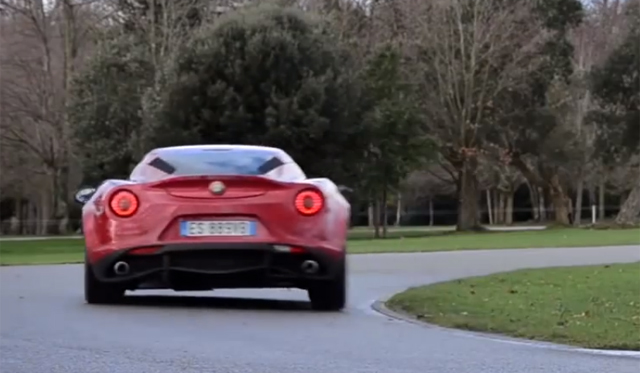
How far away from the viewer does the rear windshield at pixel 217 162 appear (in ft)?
36.6

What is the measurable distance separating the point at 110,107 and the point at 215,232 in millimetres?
37195

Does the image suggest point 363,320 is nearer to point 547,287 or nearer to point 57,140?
point 547,287

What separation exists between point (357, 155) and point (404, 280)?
95.5 ft

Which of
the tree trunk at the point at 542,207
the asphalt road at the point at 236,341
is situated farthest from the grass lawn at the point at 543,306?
the tree trunk at the point at 542,207

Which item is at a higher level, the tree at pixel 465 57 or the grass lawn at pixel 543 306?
the tree at pixel 465 57

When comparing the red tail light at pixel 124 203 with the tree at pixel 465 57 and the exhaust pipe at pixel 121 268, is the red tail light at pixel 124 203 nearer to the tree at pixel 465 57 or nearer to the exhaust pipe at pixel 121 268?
the exhaust pipe at pixel 121 268

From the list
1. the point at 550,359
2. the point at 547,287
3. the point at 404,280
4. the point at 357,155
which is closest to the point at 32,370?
the point at 550,359

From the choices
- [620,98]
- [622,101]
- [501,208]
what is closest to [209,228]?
[622,101]

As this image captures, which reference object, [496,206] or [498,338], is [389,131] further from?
[498,338]

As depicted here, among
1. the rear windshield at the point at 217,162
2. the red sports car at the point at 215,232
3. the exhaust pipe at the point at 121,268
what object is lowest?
the exhaust pipe at the point at 121,268

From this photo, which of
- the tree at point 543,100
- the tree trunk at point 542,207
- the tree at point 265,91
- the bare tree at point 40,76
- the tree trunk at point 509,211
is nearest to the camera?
the tree at point 265,91

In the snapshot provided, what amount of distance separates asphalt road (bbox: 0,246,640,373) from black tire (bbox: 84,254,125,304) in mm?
144

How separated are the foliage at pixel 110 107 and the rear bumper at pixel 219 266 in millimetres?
35386

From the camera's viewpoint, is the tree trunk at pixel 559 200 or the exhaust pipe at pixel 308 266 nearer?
the exhaust pipe at pixel 308 266
